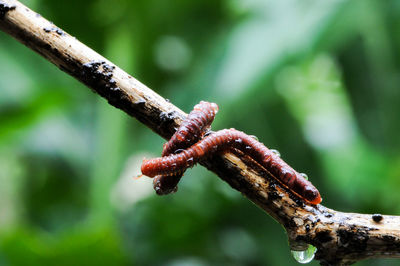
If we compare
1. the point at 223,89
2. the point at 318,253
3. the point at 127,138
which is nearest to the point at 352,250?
the point at 318,253

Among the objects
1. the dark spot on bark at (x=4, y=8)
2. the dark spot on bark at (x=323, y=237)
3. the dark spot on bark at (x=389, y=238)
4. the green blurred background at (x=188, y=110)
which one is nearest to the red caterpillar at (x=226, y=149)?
the dark spot on bark at (x=323, y=237)

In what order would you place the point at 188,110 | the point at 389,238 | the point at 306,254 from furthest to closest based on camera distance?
the point at 188,110 < the point at 306,254 < the point at 389,238

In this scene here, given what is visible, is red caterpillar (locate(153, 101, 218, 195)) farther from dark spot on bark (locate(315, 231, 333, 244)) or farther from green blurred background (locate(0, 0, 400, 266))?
green blurred background (locate(0, 0, 400, 266))

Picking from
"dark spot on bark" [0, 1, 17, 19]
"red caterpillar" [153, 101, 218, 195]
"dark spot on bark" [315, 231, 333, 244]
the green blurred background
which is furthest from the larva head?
the green blurred background

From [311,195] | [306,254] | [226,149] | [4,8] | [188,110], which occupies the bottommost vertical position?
[306,254]

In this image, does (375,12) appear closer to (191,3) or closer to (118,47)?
(191,3)

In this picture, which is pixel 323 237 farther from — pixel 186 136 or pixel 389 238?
pixel 186 136

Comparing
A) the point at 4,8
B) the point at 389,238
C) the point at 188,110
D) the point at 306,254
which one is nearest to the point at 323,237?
the point at 306,254
